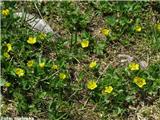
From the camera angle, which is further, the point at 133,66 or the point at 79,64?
the point at 79,64

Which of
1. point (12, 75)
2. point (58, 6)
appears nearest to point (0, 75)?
point (12, 75)

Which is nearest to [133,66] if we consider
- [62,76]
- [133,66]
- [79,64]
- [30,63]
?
[133,66]

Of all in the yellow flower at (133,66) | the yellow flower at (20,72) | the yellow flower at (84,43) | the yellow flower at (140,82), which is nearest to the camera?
the yellow flower at (20,72)

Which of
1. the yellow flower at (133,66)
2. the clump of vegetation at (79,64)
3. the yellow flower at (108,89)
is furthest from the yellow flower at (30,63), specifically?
the yellow flower at (133,66)

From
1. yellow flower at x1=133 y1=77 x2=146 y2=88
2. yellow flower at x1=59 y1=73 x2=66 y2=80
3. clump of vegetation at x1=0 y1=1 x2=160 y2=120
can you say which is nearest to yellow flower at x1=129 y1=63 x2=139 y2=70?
clump of vegetation at x1=0 y1=1 x2=160 y2=120

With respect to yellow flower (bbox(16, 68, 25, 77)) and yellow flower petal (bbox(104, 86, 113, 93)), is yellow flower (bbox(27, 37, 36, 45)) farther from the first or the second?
yellow flower petal (bbox(104, 86, 113, 93))

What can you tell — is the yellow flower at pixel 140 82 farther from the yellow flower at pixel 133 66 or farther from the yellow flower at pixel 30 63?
the yellow flower at pixel 30 63

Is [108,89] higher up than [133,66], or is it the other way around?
[133,66]

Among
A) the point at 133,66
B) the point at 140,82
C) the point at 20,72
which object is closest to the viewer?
the point at 20,72

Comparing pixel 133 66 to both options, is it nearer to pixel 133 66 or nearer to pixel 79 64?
pixel 133 66
